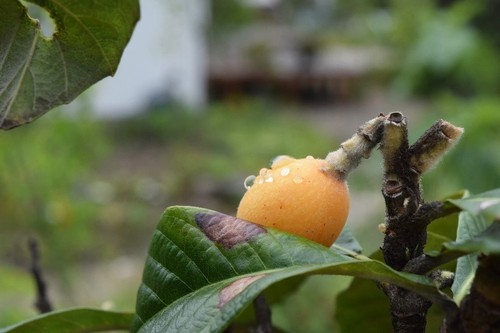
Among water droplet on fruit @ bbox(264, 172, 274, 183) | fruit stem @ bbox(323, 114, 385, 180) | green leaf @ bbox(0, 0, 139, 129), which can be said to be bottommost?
water droplet on fruit @ bbox(264, 172, 274, 183)

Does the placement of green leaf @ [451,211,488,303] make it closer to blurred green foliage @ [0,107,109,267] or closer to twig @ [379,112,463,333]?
twig @ [379,112,463,333]

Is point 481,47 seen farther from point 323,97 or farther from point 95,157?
point 323,97

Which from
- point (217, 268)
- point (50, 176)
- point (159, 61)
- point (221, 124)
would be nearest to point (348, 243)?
point (217, 268)

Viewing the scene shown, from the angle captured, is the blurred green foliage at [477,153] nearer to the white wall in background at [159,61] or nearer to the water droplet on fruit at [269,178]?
the water droplet on fruit at [269,178]

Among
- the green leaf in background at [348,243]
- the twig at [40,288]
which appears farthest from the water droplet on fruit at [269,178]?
the twig at [40,288]

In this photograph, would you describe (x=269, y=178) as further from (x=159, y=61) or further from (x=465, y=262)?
(x=159, y=61)

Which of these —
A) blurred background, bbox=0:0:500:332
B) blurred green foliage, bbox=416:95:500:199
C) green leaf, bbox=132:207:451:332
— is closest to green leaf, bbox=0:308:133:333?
green leaf, bbox=132:207:451:332

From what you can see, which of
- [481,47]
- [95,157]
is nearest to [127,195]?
[95,157]
